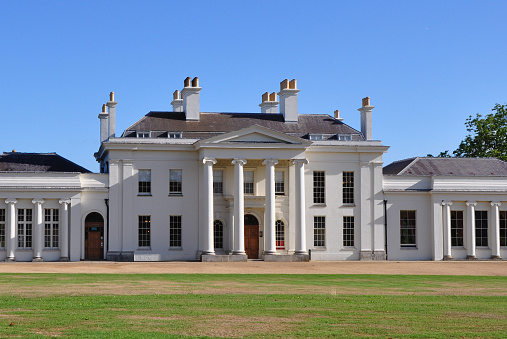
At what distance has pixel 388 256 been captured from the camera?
53312 mm

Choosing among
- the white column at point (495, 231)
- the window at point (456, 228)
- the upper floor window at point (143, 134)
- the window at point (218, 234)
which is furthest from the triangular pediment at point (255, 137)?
the white column at point (495, 231)

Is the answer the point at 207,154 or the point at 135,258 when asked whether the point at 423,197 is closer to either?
the point at 207,154

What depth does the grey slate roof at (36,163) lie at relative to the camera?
52.1 m

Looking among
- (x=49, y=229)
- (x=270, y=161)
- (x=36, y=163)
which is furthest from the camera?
(x=36, y=163)

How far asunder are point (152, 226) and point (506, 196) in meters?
22.4

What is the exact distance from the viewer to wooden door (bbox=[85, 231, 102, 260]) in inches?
1999

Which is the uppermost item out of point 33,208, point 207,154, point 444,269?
point 207,154

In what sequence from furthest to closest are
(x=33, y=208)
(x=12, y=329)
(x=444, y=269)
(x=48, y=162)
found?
1. (x=48, y=162)
2. (x=33, y=208)
3. (x=444, y=269)
4. (x=12, y=329)

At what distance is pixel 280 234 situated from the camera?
52.8 metres

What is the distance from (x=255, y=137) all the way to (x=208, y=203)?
4.82m

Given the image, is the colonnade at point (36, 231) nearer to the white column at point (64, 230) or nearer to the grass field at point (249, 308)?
the white column at point (64, 230)

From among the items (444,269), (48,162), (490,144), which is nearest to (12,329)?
(444,269)

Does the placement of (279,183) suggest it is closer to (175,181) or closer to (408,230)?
(175,181)

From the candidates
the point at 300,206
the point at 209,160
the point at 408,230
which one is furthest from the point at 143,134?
the point at 408,230
